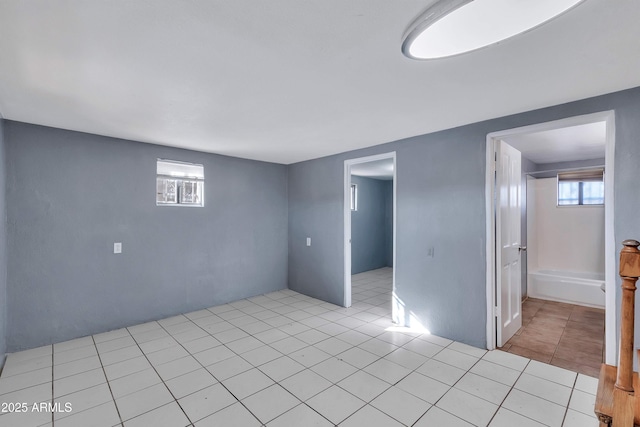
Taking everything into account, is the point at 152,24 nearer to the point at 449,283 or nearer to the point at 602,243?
the point at 449,283

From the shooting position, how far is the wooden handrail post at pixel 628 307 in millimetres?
1124

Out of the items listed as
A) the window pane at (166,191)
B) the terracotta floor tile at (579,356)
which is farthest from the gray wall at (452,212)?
the window pane at (166,191)

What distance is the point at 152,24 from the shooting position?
139cm

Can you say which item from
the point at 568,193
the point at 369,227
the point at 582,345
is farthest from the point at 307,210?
the point at 568,193

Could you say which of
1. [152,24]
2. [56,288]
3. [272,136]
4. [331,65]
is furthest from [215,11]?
[56,288]

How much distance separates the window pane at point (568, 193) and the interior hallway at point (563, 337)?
1794 millimetres

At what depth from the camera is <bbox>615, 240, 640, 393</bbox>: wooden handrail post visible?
112 centimetres

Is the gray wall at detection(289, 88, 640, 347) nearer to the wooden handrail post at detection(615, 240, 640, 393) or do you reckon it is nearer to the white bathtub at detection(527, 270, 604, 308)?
the wooden handrail post at detection(615, 240, 640, 393)

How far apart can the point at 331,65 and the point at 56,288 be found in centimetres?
363

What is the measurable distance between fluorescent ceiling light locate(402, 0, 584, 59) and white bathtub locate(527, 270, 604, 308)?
4.59 metres

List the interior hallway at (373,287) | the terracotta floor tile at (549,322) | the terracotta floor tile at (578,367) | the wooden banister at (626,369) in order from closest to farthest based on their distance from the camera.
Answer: the wooden banister at (626,369)
the terracotta floor tile at (578,367)
the terracotta floor tile at (549,322)
the interior hallway at (373,287)

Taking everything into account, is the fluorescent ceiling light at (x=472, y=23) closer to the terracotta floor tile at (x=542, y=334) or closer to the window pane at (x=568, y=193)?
the terracotta floor tile at (x=542, y=334)

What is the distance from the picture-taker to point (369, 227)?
23.6 ft

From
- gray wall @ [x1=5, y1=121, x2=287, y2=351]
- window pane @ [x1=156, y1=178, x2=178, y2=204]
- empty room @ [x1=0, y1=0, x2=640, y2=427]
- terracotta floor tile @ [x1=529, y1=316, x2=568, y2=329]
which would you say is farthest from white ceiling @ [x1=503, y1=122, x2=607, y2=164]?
window pane @ [x1=156, y1=178, x2=178, y2=204]
